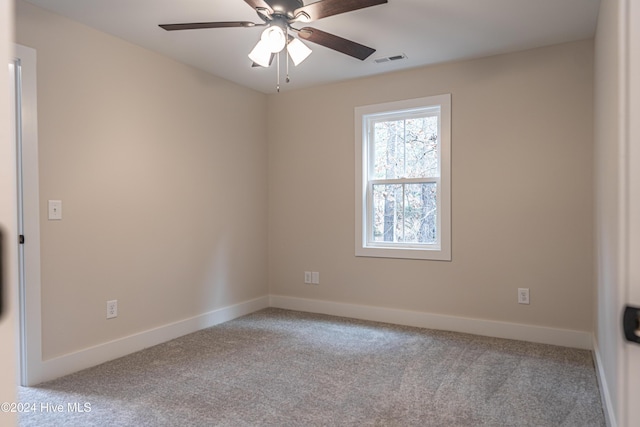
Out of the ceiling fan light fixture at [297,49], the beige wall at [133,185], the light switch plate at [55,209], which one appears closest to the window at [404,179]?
the beige wall at [133,185]

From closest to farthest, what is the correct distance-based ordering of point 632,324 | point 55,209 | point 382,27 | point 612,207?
point 632,324, point 612,207, point 55,209, point 382,27

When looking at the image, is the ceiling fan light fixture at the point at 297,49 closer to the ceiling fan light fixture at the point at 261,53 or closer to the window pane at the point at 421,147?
the ceiling fan light fixture at the point at 261,53

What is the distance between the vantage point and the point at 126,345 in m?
3.03

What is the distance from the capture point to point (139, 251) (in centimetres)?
316

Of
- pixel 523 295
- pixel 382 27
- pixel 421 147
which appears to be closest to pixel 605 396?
pixel 523 295

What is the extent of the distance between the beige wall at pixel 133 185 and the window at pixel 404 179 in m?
1.19

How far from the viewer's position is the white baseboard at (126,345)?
2573 mm

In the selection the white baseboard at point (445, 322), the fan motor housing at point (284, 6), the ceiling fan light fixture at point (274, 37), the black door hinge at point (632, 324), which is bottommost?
the white baseboard at point (445, 322)

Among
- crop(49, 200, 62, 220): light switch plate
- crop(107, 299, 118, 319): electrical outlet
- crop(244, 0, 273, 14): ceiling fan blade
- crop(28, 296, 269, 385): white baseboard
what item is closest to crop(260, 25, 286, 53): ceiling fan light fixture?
crop(244, 0, 273, 14): ceiling fan blade

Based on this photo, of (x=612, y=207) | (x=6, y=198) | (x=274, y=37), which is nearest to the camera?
(x=6, y=198)

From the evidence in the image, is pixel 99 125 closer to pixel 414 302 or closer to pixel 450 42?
pixel 450 42

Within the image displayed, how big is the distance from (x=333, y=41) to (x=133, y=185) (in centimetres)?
183

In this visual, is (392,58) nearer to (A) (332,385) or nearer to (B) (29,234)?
(A) (332,385)

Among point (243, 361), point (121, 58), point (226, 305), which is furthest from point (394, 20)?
point (226, 305)
